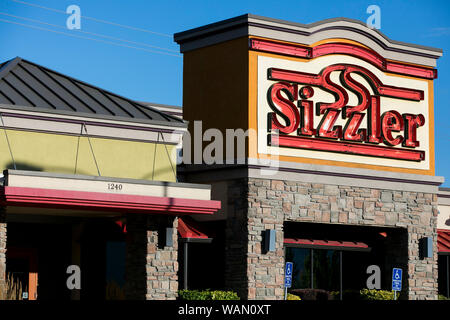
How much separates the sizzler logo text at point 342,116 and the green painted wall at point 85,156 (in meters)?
4.39

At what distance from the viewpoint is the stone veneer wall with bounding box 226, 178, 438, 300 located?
3058 centimetres

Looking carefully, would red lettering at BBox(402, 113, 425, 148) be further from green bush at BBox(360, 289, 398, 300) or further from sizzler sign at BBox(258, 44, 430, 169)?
green bush at BBox(360, 289, 398, 300)

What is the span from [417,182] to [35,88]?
15.7m

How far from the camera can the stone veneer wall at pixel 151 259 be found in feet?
93.7

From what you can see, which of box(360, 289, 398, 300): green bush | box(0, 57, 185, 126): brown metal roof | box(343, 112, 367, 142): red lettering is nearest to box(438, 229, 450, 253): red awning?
box(360, 289, 398, 300): green bush

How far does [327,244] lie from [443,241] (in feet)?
23.0

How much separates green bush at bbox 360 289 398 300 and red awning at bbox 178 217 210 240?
701cm

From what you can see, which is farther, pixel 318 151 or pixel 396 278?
pixel 318 151

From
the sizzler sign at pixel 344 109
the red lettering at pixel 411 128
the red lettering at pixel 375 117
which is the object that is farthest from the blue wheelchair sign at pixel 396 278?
the red lettering at pixel 411 128

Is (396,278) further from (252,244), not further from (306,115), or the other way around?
(306,115)

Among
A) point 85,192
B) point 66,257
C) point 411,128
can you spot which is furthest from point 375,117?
point 85,192

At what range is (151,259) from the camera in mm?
28609

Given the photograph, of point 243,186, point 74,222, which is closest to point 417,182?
point 243,186
